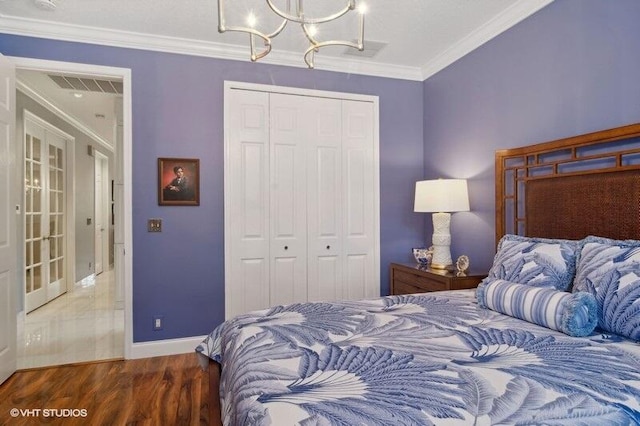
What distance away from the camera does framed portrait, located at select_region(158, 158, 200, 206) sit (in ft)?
10.5

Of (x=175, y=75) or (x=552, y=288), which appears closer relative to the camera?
(x=552, y=288)

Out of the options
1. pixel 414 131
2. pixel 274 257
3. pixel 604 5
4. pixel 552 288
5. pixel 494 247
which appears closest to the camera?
pixel 552 288

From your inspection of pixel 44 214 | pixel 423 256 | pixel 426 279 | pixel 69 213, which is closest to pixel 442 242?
pixel 423 256

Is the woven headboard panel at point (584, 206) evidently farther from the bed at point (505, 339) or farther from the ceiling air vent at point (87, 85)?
the ceiling air vent at point (87, 85)

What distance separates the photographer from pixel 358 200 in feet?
12.3

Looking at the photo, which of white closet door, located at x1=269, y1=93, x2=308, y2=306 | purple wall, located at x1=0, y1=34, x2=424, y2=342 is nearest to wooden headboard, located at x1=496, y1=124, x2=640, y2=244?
white closet door, located at x1=269, y1=93, x2=308, y2=306

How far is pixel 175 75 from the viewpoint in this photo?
10.6 feet

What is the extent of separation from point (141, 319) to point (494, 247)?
287cm

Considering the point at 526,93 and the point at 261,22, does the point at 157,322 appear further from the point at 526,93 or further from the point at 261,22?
the point at 526,93

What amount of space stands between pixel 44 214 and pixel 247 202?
10.8 ft

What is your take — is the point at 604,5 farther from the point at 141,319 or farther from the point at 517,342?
the point at 141,319

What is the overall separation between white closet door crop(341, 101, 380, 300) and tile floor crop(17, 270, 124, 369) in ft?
7.07

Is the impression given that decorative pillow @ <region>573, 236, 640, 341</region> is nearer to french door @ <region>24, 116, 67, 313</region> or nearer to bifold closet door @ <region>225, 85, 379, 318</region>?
bifold closet door @ <region>225, 85, 379, 318</region>

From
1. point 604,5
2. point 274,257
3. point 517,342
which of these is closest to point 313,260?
point 274,257
